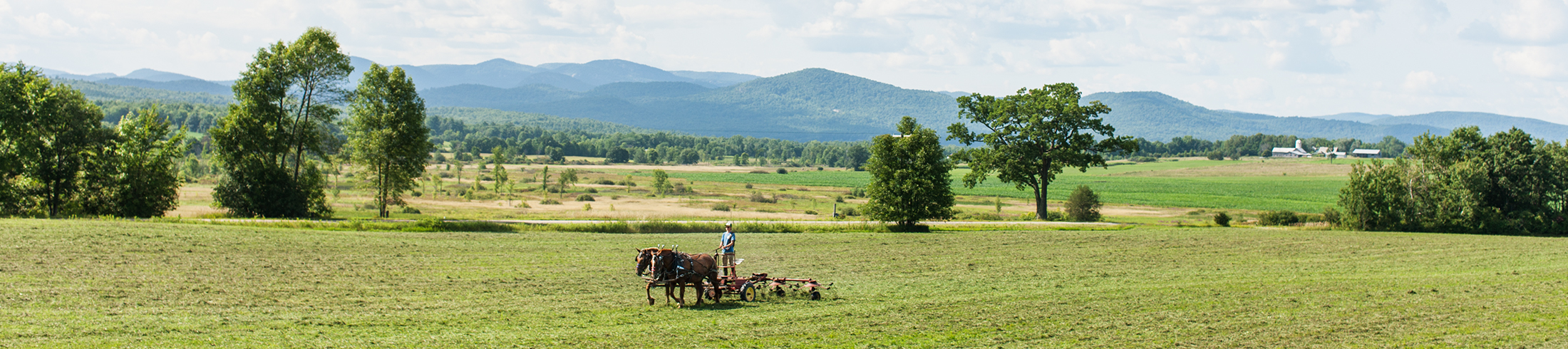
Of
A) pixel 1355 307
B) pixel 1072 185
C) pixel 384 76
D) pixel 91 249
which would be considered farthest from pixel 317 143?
pixel 1072 185

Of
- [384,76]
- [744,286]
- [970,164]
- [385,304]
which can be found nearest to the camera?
[385,304]

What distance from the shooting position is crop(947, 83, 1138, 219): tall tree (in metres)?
55.2

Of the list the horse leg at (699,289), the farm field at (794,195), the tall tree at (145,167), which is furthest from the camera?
the farm field at (794,195)

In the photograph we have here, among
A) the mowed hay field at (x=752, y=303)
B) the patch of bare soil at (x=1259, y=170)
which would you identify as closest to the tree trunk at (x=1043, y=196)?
the mowed hay field at (x=752, y=303)

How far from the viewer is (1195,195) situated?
336 feet

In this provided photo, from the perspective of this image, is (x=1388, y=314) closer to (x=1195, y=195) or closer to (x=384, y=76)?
(x=384, y=76)

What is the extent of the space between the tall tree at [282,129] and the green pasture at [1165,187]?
212ft

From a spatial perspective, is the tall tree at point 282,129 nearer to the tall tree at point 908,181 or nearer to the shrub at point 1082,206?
the tall tree at point 908,181

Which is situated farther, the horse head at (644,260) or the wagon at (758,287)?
the wagon at (758,287)

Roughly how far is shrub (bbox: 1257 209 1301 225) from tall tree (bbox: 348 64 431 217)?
5164 centimetres

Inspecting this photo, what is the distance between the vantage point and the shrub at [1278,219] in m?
55.8

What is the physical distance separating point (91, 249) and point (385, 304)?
1382cm

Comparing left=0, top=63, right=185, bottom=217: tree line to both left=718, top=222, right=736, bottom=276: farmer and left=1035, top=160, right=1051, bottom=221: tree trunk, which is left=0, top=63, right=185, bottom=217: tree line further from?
Result: left=1035, top=160, right=1051, bottom=221: tree trunk

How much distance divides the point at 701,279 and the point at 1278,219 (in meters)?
50.8
